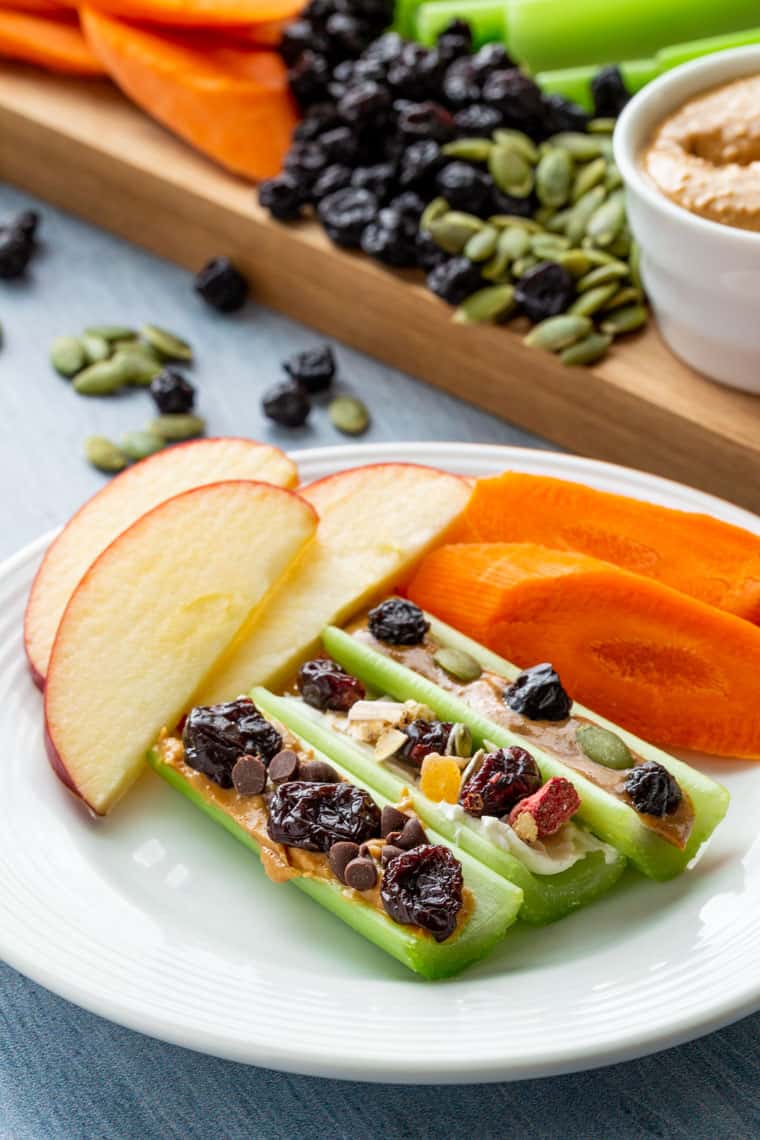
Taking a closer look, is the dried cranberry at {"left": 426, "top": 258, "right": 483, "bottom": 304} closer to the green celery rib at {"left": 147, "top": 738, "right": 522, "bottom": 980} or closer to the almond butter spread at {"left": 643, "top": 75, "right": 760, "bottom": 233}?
the almond butter spread at {"left": 643, "top": 75, "right": 760, "bottom": 233}

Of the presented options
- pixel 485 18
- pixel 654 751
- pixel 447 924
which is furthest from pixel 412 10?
pixel 447 924

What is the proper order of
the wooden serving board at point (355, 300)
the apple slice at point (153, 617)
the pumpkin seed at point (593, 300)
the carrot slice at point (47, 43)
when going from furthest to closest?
the carrot slice at point (47, 43)
the pumpkin seed at point (593, 300)
the wooden serving board at point (355, 300)
the apple slice at point (153, 617)

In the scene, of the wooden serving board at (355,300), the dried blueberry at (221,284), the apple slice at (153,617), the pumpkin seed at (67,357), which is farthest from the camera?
the dried blueberry at (221,284)

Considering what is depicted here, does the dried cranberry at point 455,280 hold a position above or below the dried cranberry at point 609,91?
below

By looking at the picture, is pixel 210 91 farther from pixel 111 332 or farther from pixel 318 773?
pixel 318 773

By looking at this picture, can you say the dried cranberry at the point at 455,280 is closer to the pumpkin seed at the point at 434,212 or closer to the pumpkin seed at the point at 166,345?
the pumpkin seed at the point at 434,212

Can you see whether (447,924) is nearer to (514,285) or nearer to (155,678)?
(155,678)

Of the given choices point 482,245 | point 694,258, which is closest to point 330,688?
point 694,258

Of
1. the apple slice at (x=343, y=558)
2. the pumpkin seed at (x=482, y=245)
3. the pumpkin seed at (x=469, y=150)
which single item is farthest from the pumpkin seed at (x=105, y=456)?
the pumpkin seed at (x=469, y=150)
